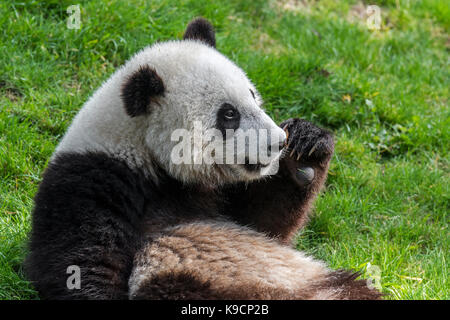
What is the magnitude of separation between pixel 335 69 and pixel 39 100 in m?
3.72

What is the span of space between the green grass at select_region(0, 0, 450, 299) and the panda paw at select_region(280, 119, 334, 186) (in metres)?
0.87

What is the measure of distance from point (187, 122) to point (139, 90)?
0.42 meters

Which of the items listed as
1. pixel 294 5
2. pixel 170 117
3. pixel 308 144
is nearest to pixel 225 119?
pixel 170 117

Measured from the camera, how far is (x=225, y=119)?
176 inches

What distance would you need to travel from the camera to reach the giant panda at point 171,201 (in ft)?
13.0

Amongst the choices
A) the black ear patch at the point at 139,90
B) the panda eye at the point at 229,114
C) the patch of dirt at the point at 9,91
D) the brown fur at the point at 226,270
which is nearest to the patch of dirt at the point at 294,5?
the patch of dirt at the point at 9,91

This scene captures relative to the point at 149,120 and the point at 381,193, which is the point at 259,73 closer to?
the point at 381,193

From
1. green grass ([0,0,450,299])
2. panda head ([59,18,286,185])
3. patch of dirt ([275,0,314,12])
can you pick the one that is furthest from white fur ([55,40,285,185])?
patch of dirt ([275,0,314,12])

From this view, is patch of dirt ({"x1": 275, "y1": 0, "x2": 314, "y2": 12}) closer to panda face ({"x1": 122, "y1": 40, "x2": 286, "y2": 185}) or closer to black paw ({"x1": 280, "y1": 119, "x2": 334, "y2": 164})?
black paw ({"x1": 280, "y1": 119, "x2": 334, "y2": 164})

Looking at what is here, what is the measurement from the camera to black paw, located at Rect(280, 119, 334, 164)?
5.02 metres

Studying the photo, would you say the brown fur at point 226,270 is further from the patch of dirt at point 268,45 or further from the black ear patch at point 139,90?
the patch of dirt at point 268,45

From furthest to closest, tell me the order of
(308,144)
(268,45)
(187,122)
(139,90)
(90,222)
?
(268,45), (308,144), (187,122), (139,90), (90,222)

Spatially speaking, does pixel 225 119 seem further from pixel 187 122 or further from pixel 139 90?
pixel 139 90

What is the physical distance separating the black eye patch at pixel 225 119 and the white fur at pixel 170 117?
4 centimetres
